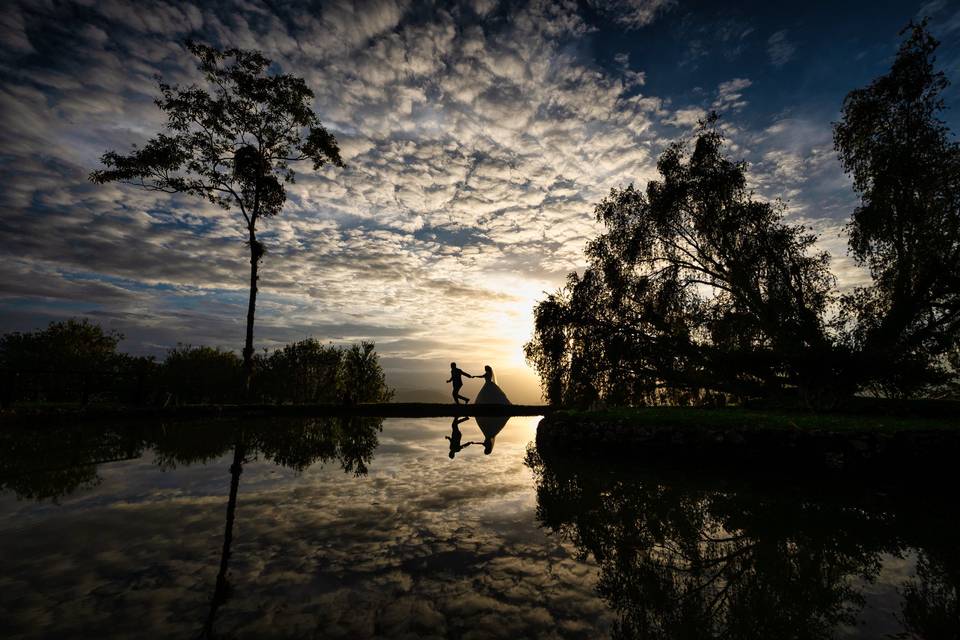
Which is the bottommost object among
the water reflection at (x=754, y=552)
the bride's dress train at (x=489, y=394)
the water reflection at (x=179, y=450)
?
the water reflection at (x=754, y=552)

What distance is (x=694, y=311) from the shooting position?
15.4 m

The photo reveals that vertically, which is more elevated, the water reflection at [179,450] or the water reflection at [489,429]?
the water reflection at [179,450]

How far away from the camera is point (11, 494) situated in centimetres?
563

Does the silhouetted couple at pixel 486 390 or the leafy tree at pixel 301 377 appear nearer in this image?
the silhouetted couple at pixel 486 390

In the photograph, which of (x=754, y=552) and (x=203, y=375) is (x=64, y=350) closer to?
(x=203, y=375)

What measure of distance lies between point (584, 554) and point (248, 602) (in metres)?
3.01

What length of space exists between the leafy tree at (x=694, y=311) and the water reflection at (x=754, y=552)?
7570 millimetres

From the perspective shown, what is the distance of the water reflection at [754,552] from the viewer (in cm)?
306

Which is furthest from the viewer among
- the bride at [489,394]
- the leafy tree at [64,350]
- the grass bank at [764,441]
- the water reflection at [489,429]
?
the leafy tree at [64,350]

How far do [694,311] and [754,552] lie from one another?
40.9 feet

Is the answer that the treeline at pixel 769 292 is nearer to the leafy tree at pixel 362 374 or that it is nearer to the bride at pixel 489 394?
the bride at pixel 489 394

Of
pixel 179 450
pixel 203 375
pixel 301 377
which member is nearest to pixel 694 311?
pixel 179 450

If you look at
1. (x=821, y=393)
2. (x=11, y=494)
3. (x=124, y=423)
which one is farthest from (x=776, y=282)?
(x=124, y=423)

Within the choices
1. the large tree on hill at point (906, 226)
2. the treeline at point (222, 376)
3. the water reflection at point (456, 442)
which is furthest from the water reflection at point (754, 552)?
the treeline at point (222, 376)
